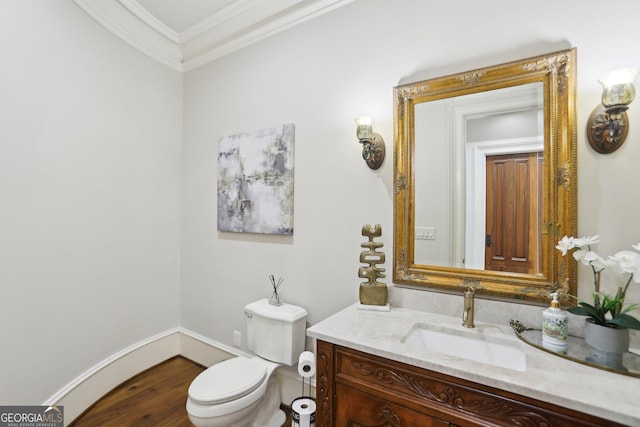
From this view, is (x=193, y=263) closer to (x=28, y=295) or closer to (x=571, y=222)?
(x=28, y=295)

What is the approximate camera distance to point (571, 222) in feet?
4.17

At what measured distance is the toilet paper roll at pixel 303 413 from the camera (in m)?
1.59

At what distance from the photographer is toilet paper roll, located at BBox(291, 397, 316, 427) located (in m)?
1.59

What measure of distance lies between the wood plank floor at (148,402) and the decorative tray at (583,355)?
150 centimetres

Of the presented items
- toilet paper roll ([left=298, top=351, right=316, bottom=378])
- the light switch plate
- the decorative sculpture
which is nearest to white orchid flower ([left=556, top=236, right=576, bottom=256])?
the light switch plate

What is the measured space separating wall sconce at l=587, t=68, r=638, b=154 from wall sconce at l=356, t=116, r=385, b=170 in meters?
0.91

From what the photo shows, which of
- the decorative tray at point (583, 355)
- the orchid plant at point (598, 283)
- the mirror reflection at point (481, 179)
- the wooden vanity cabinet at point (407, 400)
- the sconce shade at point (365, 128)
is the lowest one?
the wooden vanity cabinet at point (407, 400)

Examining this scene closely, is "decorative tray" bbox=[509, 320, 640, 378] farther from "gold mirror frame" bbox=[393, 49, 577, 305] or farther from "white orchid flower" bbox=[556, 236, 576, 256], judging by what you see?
"white orchid flower" bbox=[556, 236, 576, 256]

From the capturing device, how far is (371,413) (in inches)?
46.5

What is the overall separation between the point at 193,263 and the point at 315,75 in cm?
192

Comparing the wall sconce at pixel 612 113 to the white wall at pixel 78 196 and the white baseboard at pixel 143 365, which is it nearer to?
the white baseboard at pixel 143 365

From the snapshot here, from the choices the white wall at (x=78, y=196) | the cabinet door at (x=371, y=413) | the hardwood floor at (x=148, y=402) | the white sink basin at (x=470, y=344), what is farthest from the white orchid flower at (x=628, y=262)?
the white wall at (x=78, y=196)

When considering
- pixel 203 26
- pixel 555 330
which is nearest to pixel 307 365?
pixel 555 330

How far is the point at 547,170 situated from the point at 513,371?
2.83 feet
